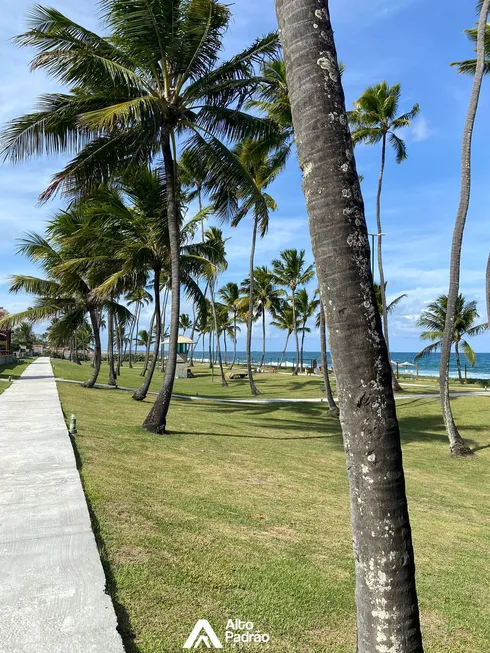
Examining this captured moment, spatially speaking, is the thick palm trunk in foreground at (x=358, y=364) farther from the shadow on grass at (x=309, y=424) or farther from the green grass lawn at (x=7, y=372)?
the green grass lawn at (x=7, y=372)

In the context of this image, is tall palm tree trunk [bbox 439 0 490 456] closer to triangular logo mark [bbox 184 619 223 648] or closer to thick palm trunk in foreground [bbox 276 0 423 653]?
triangular logo mark [bbox 184 619 223 648]

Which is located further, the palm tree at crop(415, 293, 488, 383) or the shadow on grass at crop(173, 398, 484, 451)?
the palm tree at crop(415, 293, 488, 383)

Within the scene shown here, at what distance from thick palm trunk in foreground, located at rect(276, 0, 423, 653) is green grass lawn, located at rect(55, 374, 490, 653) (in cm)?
106

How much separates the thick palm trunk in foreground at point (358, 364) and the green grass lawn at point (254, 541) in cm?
106

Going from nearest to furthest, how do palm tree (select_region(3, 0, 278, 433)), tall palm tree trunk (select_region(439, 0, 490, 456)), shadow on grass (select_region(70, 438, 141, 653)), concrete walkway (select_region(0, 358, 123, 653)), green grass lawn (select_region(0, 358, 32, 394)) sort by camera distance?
concrete walkway (select_region(0, 358, 123, 653)) → shadow on grass (select_region(70, 438, 141, 653)) → palm tree (select_region(3, 0, 278, 433)) → tall palm tree trunk (select_region(439, 0, 490, 456)) → green grass lawn (select_region(0, 358, 32, 394))

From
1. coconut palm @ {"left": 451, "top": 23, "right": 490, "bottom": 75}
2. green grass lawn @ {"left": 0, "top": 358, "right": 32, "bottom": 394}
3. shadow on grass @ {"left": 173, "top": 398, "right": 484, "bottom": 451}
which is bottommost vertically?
shadow on grass @ {"left": 173, "top": 398, "right": 484, "bottom": 451}

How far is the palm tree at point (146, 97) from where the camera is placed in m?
9.73

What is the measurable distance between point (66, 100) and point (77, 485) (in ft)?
28.3

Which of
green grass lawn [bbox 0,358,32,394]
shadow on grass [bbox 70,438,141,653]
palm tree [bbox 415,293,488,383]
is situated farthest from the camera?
palm tree [bbox 415,293,488,383]

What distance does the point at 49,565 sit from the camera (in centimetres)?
345

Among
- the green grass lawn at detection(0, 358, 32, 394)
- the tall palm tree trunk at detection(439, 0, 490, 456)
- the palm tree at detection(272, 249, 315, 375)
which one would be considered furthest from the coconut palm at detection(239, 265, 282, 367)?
the tall palm tree trunk at detection(439, 0, 490, 456)

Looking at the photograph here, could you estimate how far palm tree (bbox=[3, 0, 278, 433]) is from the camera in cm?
973

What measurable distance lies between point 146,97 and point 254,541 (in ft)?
28.2

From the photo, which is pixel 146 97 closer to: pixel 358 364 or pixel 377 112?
pixel 358 364
